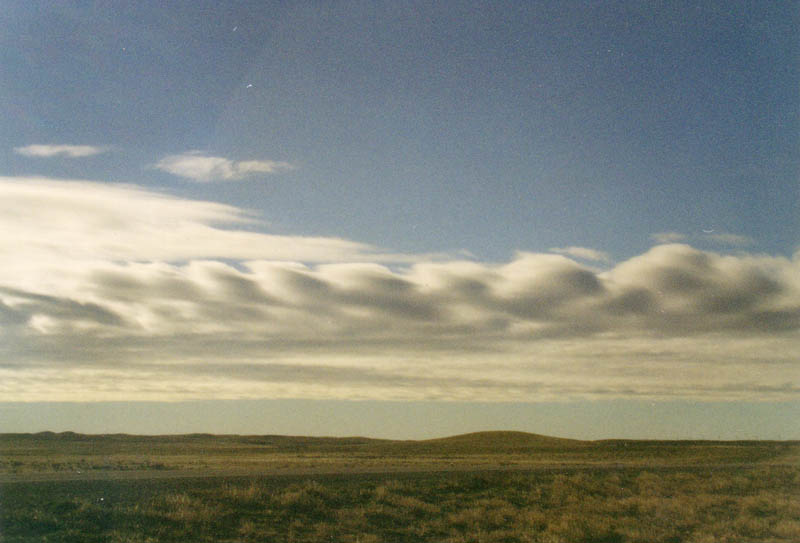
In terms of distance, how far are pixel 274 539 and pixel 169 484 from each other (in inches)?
350

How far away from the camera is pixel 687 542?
19734 mm

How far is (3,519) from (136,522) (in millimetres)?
3224

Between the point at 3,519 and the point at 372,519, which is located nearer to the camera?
the point at 3,519

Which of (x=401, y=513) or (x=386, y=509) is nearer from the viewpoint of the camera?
(x=401, y=513)

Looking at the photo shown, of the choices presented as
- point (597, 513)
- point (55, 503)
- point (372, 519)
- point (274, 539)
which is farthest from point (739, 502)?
point (55, 503)

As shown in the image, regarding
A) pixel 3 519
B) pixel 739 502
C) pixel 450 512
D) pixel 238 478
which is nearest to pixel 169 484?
pixel 238 478

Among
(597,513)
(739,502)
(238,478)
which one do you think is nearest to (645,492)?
(739,502)

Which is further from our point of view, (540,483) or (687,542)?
(540,483)

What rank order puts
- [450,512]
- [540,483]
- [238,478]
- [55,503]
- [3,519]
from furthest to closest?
[540,483] < [238,478] < [450,512] < [55,503] < [3,519]

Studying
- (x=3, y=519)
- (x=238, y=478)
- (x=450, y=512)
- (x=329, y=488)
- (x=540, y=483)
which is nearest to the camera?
(x=3, y=519)

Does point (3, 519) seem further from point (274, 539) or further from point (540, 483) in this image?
point (540, 483)

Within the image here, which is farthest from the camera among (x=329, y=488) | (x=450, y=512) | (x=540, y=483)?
(x=540, y=483)

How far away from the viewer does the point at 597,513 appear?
80.3 feet

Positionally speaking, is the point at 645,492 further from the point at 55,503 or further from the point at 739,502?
the point at 55,503
